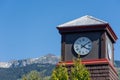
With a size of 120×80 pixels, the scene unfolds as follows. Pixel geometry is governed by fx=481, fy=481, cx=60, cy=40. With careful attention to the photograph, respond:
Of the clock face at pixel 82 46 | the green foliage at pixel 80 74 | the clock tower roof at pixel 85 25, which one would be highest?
the clock tower roof at pixel 85 25

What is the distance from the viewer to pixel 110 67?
38.8 meters

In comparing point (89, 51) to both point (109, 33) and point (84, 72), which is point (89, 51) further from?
point (84, 72)

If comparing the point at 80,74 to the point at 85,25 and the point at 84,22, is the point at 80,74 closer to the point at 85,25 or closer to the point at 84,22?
the point at 85,25

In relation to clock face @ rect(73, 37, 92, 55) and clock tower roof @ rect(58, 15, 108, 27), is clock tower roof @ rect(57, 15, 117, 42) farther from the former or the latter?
clock face @ rect(73, 37, 92, 55)

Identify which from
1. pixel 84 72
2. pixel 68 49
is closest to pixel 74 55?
pixel 68 49

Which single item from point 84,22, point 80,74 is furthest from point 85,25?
point 80,74

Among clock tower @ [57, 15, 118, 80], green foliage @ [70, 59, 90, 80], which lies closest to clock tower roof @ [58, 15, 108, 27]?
clock tower @ [57, 15, 118, 80]

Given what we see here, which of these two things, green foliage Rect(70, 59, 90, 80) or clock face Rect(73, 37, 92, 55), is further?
clock face Rect(73, 37, 92, 55)

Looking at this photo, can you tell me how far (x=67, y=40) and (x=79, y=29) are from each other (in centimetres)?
140

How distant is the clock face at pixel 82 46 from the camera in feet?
128

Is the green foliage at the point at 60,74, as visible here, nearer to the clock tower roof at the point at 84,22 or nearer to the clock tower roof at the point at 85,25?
the clock tower roof at the point at 85,25

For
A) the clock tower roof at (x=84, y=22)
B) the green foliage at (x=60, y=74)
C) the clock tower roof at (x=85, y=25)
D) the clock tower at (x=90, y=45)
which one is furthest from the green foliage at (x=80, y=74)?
the clock tower roof at (x=84, y=22)

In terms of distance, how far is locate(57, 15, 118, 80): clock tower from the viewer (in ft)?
126

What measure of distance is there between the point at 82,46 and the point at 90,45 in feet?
2.15
